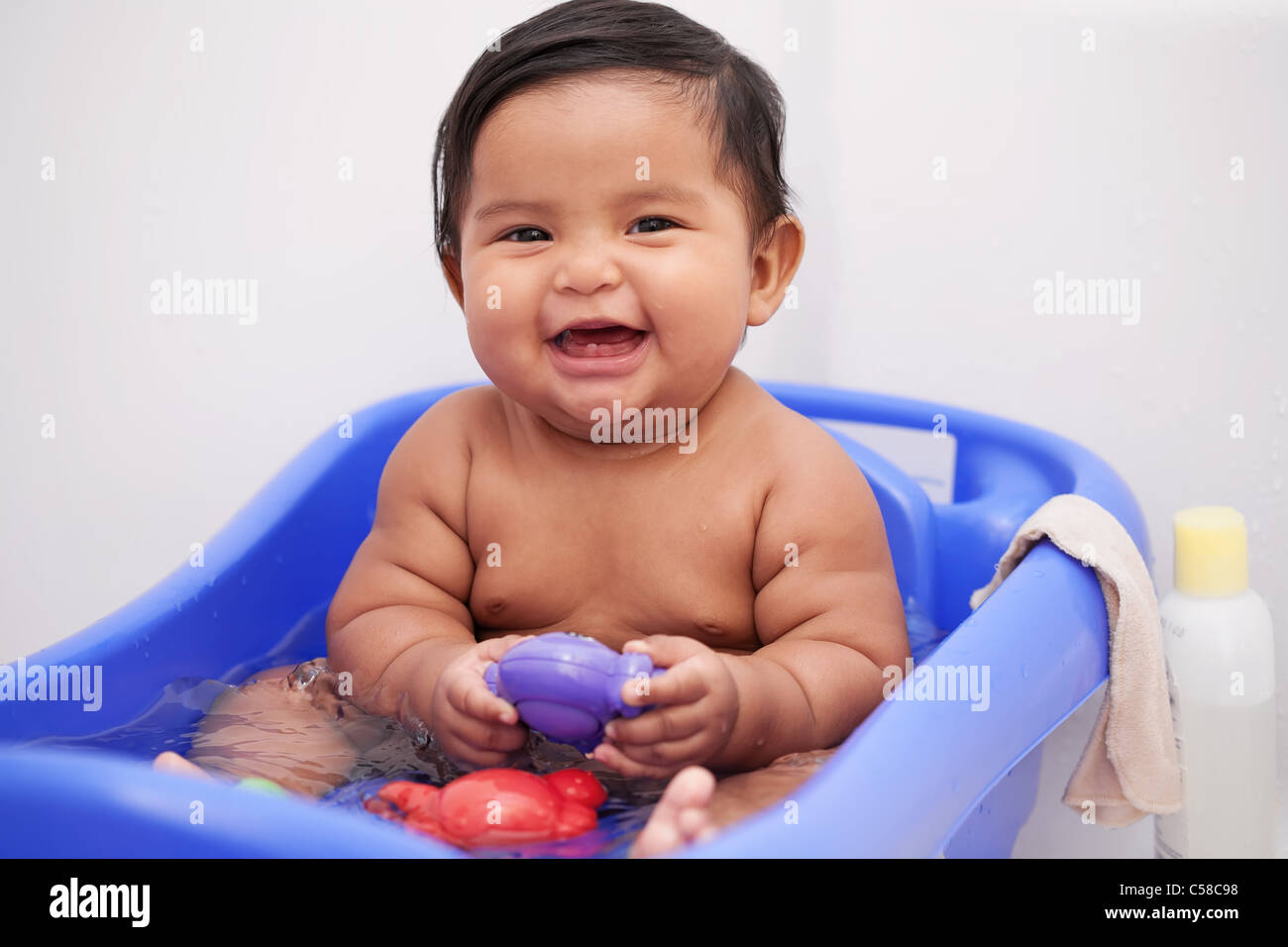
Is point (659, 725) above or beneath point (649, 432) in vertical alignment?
beneath

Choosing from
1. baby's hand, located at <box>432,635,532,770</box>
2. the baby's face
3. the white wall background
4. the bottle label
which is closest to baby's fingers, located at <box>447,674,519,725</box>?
baby's hand, located at <box>432,635,532,770</box>

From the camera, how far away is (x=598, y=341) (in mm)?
1035

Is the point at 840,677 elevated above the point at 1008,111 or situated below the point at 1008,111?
below

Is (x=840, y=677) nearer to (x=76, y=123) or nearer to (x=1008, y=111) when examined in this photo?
(x=1008, y=111)

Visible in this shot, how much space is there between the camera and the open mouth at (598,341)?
103cm

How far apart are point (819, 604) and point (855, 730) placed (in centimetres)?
16

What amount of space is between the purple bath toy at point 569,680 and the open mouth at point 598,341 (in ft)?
0.92

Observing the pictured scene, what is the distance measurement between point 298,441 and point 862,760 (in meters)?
1.22

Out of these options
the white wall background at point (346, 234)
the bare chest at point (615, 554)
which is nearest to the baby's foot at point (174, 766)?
the bare chest at point (615, 554)

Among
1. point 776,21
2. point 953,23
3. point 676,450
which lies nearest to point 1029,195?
point 953,23

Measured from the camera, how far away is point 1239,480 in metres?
1.42

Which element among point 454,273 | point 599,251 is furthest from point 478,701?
point 454,273

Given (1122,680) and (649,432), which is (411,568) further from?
(1122,680)

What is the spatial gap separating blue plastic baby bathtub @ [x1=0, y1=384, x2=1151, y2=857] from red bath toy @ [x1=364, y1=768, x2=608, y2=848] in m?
0.14
